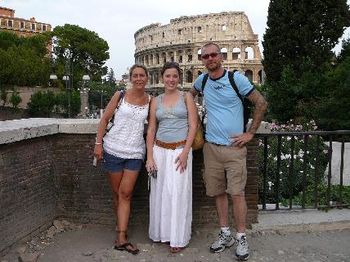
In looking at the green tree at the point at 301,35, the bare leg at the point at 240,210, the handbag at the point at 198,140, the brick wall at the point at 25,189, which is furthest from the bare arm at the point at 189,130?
the green tree at the point at 301,35

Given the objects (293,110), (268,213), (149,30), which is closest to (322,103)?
(293,110)

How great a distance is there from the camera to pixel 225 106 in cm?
395

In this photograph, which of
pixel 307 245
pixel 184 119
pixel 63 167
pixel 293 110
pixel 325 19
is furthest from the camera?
pixel 325 19

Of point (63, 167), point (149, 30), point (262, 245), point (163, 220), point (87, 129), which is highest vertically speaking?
point (149, 30)

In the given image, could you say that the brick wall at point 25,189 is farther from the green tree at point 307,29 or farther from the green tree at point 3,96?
the green tree at point 3,96

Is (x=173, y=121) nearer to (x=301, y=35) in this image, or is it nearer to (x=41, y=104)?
(x=301, y=35)

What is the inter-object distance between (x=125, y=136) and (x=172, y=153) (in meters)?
0.44

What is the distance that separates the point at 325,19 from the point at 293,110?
692cm

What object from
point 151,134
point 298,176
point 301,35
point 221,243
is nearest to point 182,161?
point 151,134

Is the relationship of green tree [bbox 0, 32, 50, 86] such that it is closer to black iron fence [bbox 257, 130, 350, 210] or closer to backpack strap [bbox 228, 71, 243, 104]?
black iron fence [bbox 257, 130, 350, 210]

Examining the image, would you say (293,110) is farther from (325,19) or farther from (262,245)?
(262,245)

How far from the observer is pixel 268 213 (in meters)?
5.12

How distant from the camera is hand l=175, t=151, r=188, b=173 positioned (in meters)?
3.98

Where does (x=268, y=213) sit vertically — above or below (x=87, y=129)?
below
